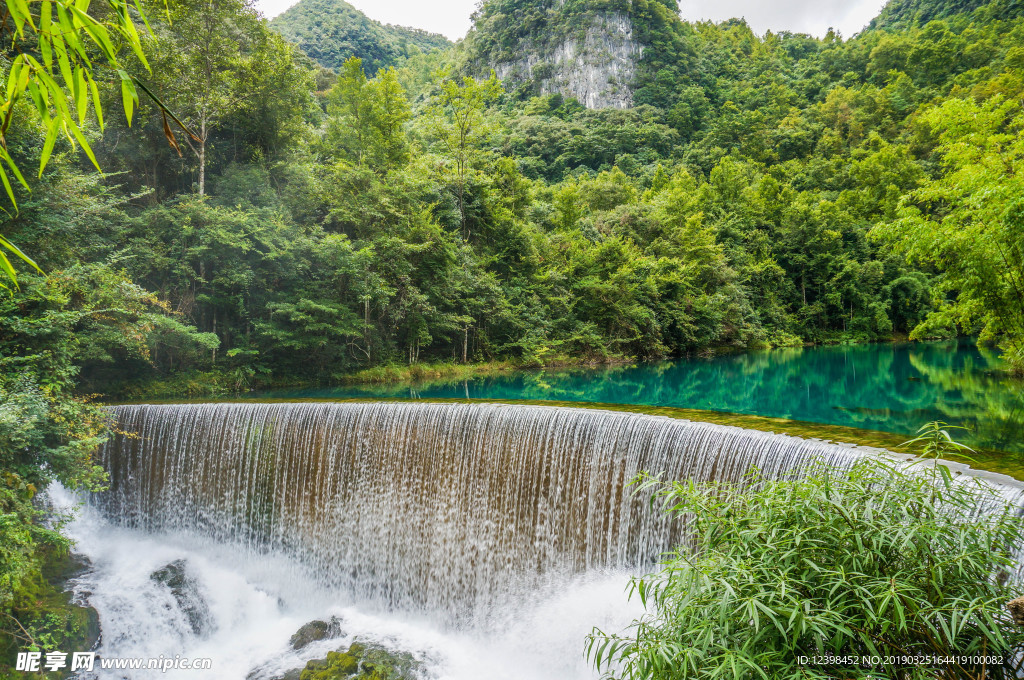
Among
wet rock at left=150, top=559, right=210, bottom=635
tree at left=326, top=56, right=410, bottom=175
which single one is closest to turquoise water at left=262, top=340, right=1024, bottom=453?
wet rock at left=150, top=559, right=210, bottom=635

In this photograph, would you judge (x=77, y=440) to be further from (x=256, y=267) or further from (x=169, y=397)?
(x=256, y=267)

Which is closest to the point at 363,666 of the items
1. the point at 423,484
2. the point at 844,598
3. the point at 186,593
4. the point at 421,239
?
the point at 423,484

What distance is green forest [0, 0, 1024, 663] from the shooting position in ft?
19.5

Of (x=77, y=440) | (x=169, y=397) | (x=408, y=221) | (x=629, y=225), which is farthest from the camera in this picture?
(x=629, y=225)

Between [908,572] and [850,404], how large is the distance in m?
8.98

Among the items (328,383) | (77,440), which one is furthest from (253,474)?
(328,383)

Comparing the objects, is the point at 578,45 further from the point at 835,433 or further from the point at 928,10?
the point at 835,433

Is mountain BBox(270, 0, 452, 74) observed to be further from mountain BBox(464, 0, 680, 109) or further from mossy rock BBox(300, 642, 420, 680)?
mossy rock BBox(300, 642, 420, 680)

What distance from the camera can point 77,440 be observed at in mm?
5508

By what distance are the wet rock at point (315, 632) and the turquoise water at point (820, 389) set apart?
4981mm

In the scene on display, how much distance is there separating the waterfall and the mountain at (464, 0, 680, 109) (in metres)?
49.5

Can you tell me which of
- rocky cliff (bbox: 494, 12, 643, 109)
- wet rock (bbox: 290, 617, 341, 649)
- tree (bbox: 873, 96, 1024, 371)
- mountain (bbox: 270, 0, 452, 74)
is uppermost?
mountain (bbox: 270, 0, 452, 74)

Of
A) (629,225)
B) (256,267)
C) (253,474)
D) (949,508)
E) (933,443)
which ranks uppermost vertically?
(629,225)

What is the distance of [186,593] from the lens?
630cm
